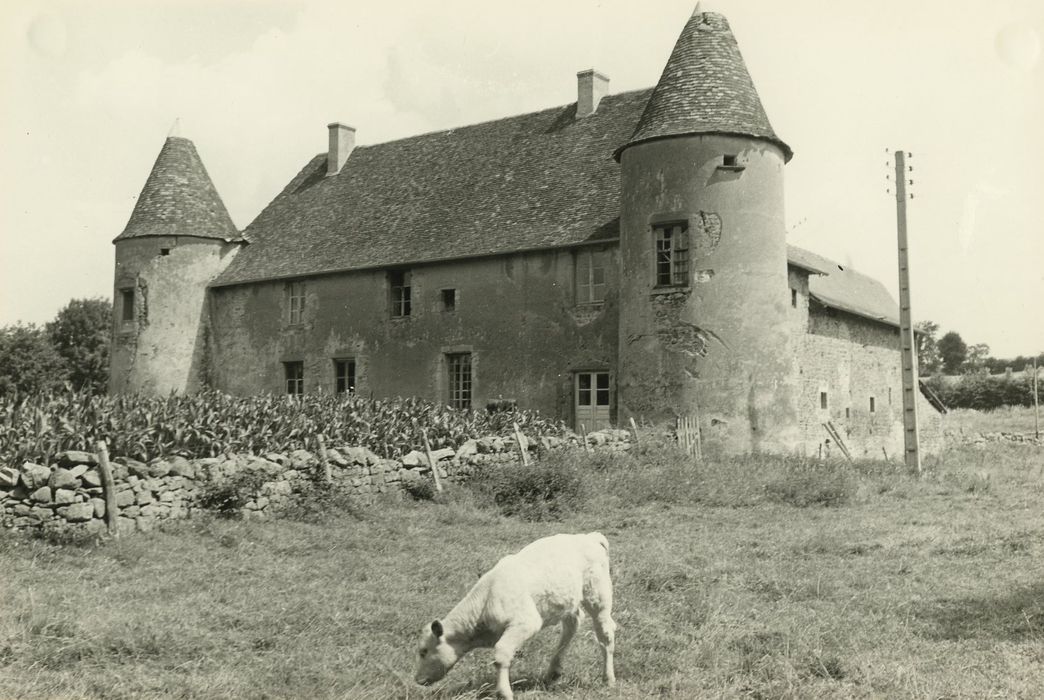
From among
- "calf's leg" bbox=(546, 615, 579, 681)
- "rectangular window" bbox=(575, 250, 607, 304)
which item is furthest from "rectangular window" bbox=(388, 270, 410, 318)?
"calf's leg" bbox=(546, 615, 579, 681)

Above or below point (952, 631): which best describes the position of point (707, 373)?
above

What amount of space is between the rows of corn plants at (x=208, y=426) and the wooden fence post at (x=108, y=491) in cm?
86

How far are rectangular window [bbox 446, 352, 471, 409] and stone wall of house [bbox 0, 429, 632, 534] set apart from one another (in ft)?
23.1

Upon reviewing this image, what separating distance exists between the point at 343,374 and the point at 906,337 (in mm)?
14310

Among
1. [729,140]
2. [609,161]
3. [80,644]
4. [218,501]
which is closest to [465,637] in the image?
[80,644]

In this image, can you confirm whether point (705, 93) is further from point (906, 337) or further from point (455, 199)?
point (455, 199)

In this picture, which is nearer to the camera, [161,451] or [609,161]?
[161,451]

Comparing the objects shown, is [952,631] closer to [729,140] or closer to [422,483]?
[422,483]

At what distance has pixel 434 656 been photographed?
18.9ft

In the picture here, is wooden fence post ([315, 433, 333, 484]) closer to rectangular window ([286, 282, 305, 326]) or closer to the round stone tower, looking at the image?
rectangular window ([286, 282, 305, 326])

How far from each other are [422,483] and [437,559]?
15.0 feet

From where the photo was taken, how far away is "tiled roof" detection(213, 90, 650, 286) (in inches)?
901

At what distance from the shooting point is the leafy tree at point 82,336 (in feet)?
165

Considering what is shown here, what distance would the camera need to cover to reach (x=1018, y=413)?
49.2 m
